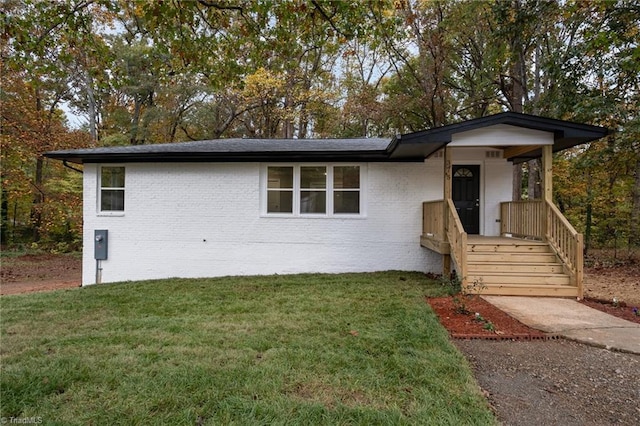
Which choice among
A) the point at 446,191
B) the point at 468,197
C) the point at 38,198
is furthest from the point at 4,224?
the point at 468,197

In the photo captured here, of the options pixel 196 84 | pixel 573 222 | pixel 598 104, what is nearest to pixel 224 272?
pixel 598 104

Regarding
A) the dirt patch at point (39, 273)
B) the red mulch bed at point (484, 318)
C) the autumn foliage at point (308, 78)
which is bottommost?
the dirt patch at point (39, 273)

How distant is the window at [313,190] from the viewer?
8.21 meters

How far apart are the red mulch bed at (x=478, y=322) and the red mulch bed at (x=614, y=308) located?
1.68m

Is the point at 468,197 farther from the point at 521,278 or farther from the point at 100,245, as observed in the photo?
the point at 100,245

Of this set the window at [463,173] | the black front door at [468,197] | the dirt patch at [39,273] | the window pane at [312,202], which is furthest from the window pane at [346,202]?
the dirt patch at [39,273]

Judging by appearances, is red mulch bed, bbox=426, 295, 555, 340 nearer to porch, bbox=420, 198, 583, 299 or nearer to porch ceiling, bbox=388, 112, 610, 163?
porch, bbox=420, 198, 583, 299

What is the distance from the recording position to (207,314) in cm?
472

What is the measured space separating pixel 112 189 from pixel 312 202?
5265 mm

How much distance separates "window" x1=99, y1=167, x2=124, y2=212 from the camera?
855cm

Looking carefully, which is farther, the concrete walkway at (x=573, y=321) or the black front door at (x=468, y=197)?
the black front door at (x=468, y=197)

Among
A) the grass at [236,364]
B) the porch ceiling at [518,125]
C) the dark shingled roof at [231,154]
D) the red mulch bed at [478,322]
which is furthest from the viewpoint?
the dark shingled roof at [231,154]

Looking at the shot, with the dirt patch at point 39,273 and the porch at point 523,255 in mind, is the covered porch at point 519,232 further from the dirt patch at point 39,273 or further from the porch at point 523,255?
the dirt patch at point 39,273

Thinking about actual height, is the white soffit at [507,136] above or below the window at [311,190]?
above
